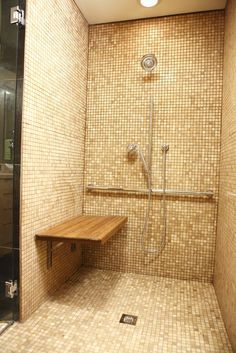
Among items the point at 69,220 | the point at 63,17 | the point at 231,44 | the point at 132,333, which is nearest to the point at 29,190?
the point at 69,220

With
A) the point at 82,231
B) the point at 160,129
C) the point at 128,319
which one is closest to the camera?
the point at 128,319

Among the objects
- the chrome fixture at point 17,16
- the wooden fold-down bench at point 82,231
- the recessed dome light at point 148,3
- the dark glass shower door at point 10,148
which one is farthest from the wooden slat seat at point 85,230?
the recessed dome light at point 148,3

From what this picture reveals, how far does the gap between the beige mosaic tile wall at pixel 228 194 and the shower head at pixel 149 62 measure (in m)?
0.63

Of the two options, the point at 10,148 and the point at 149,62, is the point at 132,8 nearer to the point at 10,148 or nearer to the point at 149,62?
the point at 149,62

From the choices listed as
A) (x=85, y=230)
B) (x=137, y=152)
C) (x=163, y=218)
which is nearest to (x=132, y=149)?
(x=137, y=152)

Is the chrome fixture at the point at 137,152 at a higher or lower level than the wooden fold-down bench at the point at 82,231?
higher

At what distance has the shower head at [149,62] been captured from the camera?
2.26m

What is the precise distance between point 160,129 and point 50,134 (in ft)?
3.50

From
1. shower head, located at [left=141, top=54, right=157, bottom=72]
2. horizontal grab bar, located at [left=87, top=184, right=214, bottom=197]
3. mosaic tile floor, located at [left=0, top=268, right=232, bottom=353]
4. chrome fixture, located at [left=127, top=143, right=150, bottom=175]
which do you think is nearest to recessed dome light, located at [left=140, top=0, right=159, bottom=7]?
shower head, located at [left=141, top=54, right=157, bottom=72]

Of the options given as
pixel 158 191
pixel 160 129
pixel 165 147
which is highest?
pixel 160 129

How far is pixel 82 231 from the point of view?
179cm

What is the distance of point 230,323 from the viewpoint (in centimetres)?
147

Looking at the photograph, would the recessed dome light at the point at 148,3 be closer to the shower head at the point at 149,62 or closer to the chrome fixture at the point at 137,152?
the shower head at the point at 149,62

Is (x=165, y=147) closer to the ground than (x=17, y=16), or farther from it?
closer to the ground
